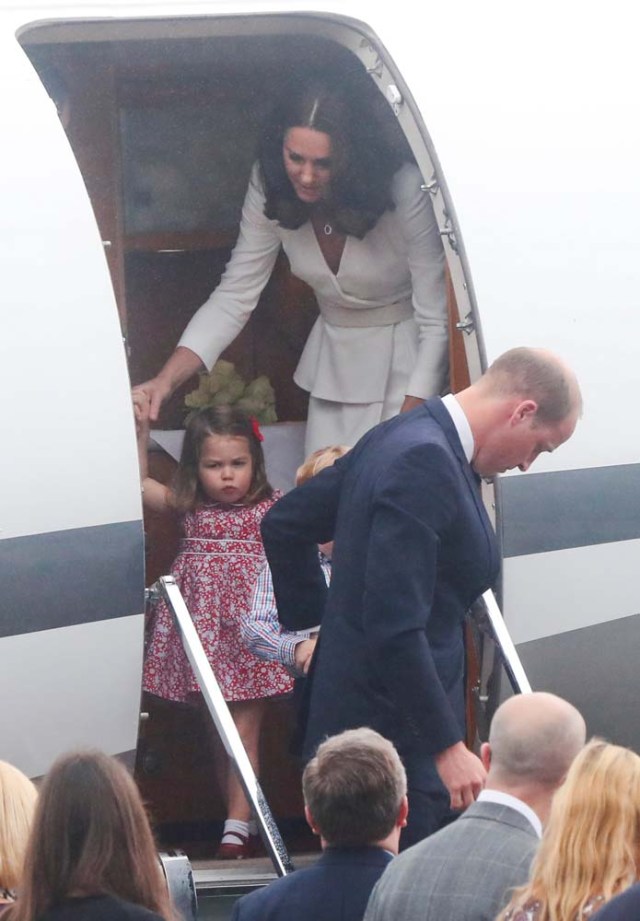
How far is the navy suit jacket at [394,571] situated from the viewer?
3852 mm

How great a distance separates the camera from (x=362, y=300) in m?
5.86

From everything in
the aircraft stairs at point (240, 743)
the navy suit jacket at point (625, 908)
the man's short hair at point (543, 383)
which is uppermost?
the man's short hair at point (543, 383)

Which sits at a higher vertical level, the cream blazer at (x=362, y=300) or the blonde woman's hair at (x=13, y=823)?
the cream blazer at (x=362, y=300)

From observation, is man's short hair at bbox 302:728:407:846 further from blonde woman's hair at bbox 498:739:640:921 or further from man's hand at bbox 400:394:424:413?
man's hand at bbox 400:394:424:413

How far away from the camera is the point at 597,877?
268 centimetres

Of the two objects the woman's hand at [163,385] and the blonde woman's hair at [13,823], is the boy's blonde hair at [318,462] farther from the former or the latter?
the blonde woman's hair at [13,823]

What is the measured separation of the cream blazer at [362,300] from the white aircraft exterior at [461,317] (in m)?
0.52

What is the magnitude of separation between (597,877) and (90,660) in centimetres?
221

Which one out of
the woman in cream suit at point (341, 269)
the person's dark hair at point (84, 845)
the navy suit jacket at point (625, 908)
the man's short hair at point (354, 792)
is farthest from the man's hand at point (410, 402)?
the navy suit jacket at point (625, 908)

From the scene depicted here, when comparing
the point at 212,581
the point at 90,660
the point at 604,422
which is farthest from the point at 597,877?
the point at 212,581

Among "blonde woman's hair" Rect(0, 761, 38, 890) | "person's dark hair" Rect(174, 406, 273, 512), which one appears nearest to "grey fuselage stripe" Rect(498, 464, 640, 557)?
"person's dark hair" Rect(174, 406, 273, 512)

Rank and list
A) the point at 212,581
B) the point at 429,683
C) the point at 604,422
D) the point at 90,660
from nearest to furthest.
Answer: the point at 429,683, the point at 90,660, the point at 604,422, the point at 212,581

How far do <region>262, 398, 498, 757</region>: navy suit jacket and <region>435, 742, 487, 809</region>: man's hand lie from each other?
0.09 ft

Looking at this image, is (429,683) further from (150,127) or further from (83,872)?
(150,127)
